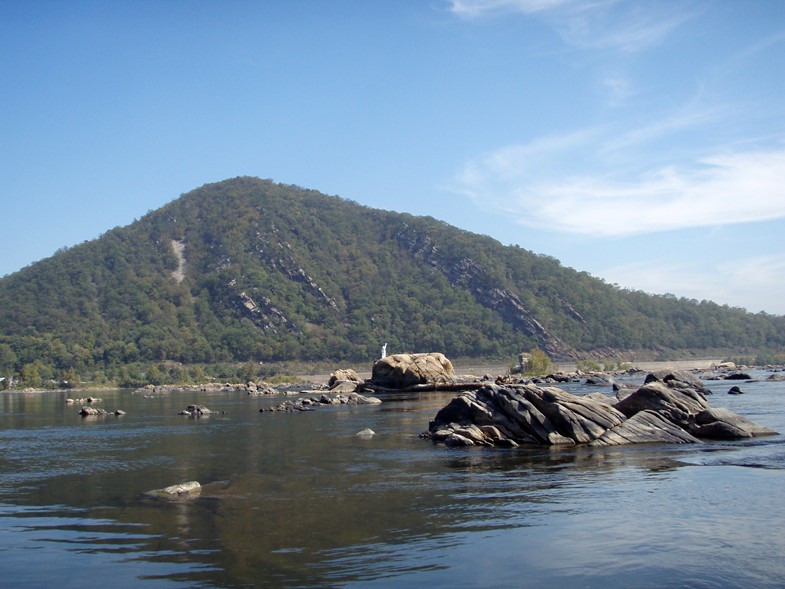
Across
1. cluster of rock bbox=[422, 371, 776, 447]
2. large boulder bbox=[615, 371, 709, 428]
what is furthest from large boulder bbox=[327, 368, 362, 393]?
large boulder bbox=[615, 371, 709, 428]

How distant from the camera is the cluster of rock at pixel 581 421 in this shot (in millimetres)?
33344

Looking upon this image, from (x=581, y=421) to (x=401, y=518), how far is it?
16.5m

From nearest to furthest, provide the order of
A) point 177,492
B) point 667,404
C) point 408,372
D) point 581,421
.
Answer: point 177,492 → point 581,421 → point 667,404 → point 408,372

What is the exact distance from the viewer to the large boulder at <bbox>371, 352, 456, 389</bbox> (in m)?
89.9

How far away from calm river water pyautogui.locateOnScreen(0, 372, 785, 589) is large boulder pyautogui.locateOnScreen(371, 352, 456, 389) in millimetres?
53915

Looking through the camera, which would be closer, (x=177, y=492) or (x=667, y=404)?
(x=177, y=492)

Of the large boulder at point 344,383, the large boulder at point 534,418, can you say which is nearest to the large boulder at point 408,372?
the large boulder at point 344,383

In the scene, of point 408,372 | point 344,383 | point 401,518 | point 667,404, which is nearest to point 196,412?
point 408,372

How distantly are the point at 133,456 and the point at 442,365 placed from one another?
63404 millimetres

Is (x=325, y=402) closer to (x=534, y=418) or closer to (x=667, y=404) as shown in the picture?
(x=534, y=418)

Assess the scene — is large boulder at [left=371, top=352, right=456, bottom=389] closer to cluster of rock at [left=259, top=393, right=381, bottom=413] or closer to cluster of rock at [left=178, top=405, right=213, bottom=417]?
cluster of rock at [left=259, top=393, right=381, bottom=413]

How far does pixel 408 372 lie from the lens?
9006 cm

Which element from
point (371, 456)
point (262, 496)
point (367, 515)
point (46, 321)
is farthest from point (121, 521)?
point (46, 321)

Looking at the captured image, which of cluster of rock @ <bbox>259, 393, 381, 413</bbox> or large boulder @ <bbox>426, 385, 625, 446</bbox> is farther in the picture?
cluster of rock @ <bbox>259, 393, 381, 413</bbox>
